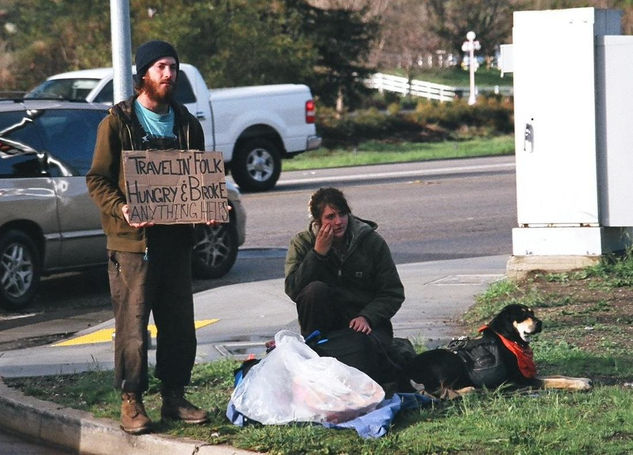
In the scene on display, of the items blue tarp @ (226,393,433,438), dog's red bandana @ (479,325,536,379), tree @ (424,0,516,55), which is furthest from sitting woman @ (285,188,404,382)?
tree @ (424,0,516,55)

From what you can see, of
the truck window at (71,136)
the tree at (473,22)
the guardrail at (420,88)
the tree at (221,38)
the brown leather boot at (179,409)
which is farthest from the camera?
the tree at (473,22)

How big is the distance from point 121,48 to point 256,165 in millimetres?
11242

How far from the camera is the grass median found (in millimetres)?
5527

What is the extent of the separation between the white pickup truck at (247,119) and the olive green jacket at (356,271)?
11.5m

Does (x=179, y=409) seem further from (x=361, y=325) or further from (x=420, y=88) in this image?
(x=420, y=88)

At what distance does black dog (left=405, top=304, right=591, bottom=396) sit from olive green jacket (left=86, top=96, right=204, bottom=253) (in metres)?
1.64

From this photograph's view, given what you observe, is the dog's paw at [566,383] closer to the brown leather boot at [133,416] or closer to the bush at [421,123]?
the brown leather boot at [133,416]

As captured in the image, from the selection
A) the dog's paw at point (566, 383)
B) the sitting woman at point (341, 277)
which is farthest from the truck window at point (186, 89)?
the dog's paw at point (566, 383)

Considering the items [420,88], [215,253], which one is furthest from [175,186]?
[420,88]

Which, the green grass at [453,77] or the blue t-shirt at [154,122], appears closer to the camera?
the blue t-shirt at [154,122]

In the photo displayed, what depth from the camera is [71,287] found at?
39.5ft

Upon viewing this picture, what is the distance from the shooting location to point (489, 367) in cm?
659

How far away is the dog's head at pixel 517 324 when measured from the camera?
6.67 m

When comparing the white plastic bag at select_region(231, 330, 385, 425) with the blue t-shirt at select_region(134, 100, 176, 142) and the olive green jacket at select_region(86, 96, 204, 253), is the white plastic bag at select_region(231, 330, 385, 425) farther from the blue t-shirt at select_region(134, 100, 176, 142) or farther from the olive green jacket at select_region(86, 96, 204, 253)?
the blue t-shirt at select_region(134, 100, 176, 142)
